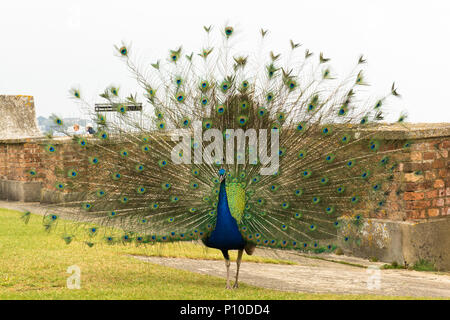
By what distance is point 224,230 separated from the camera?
6.09 m

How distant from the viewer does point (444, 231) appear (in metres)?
9.48

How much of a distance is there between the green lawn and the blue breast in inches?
19.9

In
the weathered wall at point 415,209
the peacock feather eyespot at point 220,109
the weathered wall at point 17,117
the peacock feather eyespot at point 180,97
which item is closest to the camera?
the peacock feather eyespot at point 220,109

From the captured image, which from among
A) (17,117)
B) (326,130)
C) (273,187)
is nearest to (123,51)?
(273,187)

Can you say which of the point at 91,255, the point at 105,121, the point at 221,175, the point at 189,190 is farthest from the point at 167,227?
the point at 91,255

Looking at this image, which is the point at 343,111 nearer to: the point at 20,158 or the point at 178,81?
the point at 178,81

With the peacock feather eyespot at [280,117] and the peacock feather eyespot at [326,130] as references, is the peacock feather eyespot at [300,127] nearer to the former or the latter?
the peacock feather eyespot at [280,117]

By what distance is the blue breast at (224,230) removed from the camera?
6027 millimetres

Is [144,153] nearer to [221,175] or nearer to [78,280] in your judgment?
[221,175]

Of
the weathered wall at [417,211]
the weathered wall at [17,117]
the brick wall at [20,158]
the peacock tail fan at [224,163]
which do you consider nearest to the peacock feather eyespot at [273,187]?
the peacock tail fan at [224,163]

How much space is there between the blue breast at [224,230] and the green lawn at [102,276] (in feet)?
1.66
